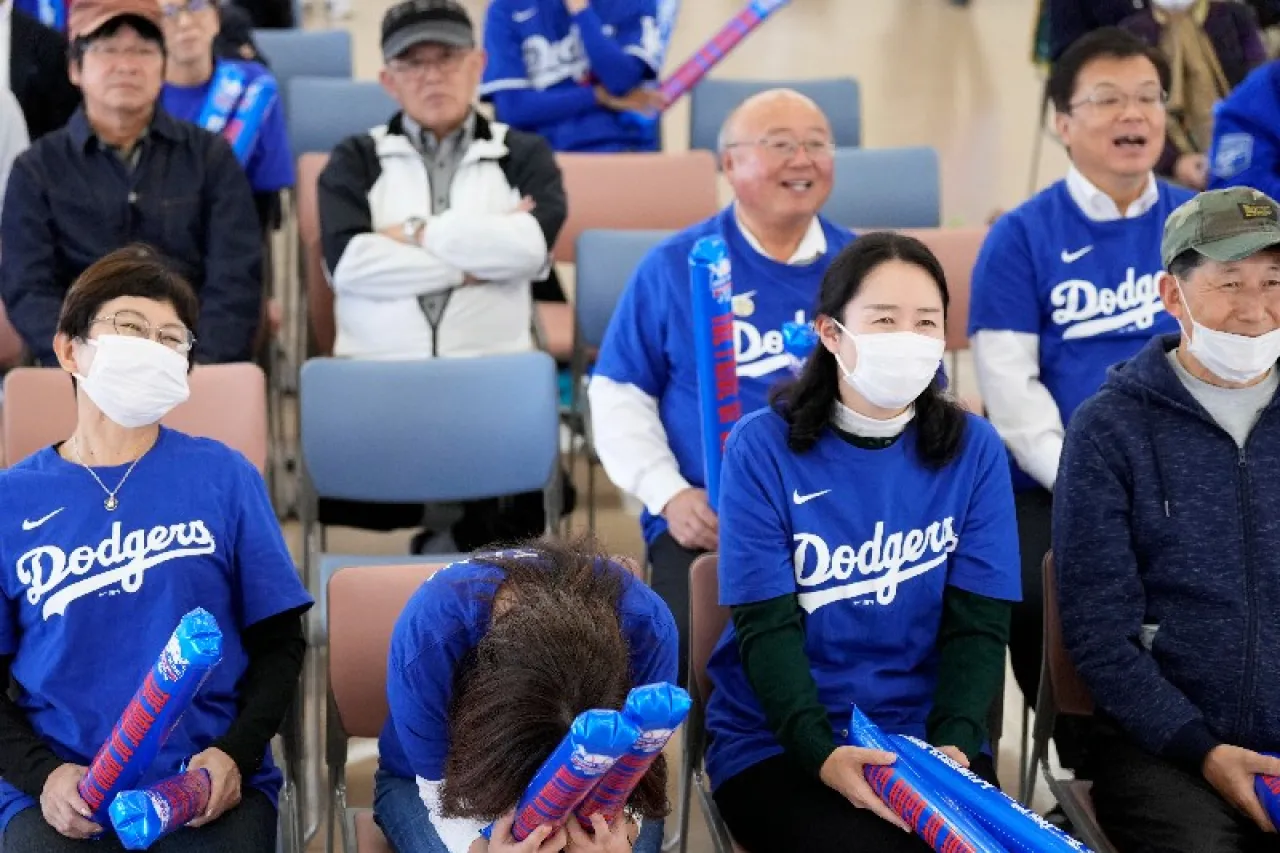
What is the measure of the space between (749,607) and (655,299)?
93 centimetres

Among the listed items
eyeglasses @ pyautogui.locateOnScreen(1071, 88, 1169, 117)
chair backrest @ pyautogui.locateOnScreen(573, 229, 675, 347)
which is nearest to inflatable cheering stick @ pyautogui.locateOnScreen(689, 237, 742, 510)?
eyeglasses @ pyautogui.locateOnScreen(1071, 88, 1169, 117)

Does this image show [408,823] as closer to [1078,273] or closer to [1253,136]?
[1078,273]

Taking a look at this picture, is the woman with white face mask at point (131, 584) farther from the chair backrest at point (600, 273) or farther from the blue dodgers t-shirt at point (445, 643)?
the chair backrest at point (600, 273)

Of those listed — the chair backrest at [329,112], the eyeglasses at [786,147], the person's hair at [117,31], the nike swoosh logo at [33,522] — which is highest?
the person's hair at [117,31]

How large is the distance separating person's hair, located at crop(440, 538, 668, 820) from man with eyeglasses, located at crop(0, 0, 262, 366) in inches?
72.4

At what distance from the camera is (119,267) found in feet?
8.08

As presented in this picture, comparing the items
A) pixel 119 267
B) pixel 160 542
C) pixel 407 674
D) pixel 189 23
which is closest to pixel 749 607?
pixel 407 674

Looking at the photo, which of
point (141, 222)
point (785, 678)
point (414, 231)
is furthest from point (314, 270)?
point (785, 678)

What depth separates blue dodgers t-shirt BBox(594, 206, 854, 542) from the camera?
3.21m

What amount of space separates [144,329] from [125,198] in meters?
1.35

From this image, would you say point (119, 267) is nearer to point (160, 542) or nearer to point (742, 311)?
point (160, 542)

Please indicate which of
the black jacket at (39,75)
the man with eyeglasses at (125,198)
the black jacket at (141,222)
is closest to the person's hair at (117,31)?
the man with eyeglasses at (125,198)

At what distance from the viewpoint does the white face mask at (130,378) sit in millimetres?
2381

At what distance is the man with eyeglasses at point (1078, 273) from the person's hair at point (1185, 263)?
618 millimetres
